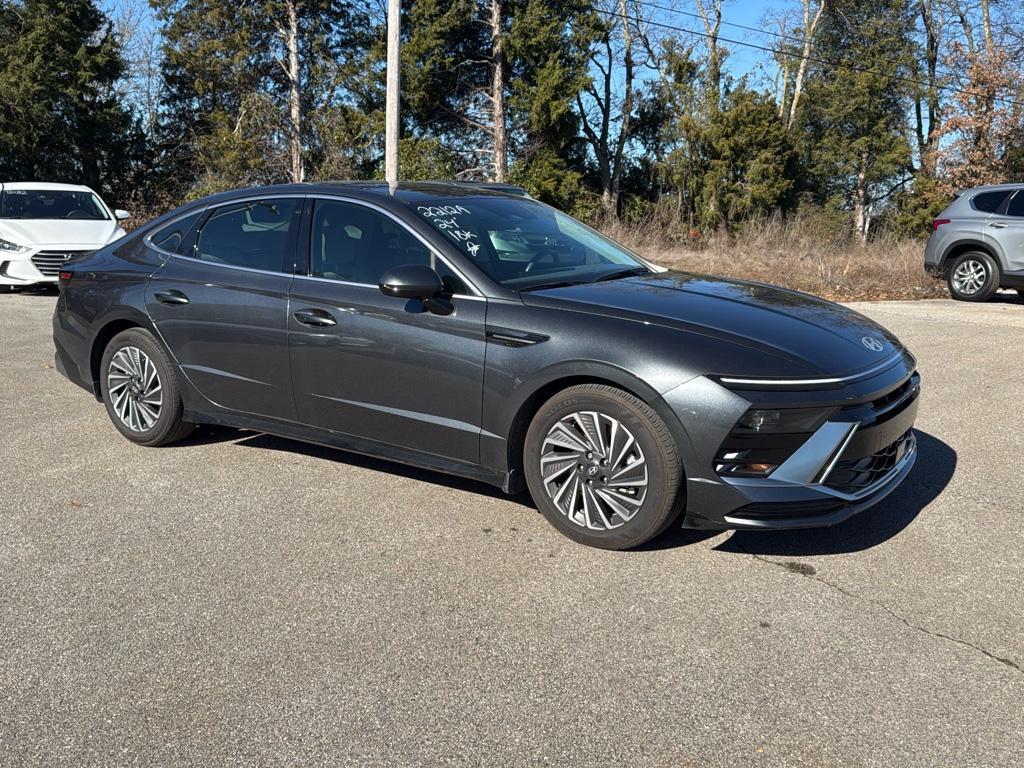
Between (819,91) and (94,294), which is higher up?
(819,91)

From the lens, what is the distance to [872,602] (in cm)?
361

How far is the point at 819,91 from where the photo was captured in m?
40.5

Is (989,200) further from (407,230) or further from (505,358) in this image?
(505,358)

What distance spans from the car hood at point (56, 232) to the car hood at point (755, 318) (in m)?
11.4

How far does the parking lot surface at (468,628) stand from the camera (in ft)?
9.09

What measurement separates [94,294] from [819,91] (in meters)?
40.1

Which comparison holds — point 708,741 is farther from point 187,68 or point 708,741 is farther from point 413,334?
point 187,68

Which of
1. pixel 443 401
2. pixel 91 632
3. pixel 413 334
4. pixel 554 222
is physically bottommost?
pixel 91 632

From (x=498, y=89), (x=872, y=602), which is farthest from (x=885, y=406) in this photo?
(x=498, y=89)

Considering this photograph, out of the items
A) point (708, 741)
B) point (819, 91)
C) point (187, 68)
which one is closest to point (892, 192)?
point (819, 91)

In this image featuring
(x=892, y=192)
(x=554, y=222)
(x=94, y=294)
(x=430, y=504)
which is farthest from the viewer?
(x=892, y=192)

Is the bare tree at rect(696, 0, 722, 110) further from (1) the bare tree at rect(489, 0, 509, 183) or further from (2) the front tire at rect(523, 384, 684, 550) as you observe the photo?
(2) the front tire at rect(523, 384, 684, 550)

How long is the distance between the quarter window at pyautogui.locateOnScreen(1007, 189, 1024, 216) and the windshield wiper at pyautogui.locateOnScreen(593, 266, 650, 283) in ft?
32.5

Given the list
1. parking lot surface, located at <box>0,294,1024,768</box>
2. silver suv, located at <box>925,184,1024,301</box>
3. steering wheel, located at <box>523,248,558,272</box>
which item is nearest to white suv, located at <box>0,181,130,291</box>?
parking lot surface, located at <box>0,294,1024,768</box>
